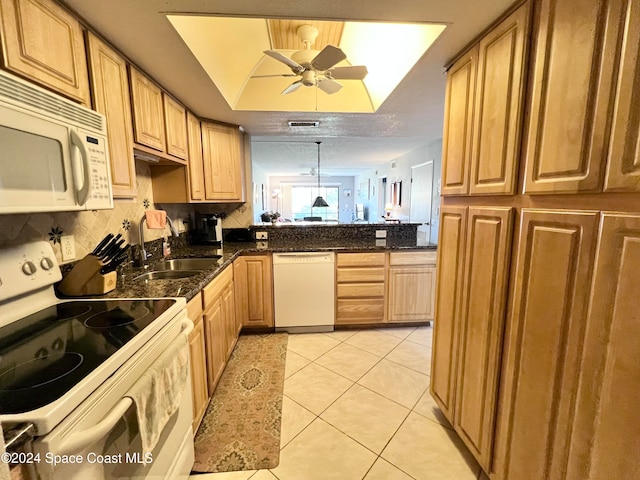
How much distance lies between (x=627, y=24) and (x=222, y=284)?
220 cm

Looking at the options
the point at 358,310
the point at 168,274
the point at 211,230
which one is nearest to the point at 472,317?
the point at 358,310

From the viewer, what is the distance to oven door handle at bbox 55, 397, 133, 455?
2.00 ft

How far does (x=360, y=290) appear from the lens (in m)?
2.81

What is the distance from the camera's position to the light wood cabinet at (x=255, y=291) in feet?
8.73

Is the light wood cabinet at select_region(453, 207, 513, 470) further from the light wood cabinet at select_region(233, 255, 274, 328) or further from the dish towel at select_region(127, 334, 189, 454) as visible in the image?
the light wood cabinet at select_region(233, 255, 274, 328)

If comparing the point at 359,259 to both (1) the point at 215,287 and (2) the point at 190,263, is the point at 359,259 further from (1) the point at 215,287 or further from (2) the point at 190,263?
(2) the point at 190,263

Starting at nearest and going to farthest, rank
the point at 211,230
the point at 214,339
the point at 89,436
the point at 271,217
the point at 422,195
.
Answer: the point at 89,436
the point at 214,339
the point at 211,230
the point at 271,217
the point at 422,195

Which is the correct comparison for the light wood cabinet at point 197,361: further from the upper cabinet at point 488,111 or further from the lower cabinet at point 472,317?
the upper cabinet at point 488,111

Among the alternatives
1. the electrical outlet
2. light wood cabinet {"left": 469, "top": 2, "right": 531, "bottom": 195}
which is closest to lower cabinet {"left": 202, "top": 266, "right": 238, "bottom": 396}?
the electrical outlet

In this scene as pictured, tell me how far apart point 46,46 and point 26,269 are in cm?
87

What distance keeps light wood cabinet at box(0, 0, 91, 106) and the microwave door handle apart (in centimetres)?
22

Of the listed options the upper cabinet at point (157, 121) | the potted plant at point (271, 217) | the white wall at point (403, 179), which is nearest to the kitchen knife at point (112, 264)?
the upper cabinet at point (157, 121)

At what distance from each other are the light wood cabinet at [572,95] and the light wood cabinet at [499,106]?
0.06 meters

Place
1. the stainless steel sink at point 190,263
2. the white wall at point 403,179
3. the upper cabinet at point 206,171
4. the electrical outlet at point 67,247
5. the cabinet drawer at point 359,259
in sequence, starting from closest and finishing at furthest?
the electrical outlet at point 67,247 → the stainless steel sink at point 190,263 → the upper cabinet at point 206,171 → the cabinet drawer at point 359,259 → the white wall at point 403,179
